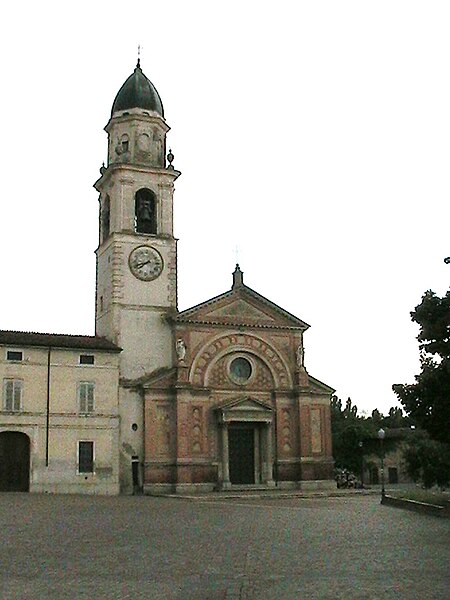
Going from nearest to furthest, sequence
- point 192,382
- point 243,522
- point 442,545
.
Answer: point 442,545 < point 243,522 < point 192,382

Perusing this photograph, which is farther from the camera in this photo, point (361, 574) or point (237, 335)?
point (237, 335)

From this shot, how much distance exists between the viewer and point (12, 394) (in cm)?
4103

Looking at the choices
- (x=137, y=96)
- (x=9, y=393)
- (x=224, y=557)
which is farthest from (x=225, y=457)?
(x=224, y=557)

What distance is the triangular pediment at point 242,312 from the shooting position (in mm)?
46562

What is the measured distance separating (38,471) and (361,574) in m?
31.5

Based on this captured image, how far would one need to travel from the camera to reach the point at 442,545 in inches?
615

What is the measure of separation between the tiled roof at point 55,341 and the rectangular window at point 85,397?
1.92m

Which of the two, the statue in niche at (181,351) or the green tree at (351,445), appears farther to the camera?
the green tree at (351,445)

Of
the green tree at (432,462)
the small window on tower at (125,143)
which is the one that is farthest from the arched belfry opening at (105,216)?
the green tree at (432,462)

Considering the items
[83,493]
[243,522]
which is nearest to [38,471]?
[83,493]

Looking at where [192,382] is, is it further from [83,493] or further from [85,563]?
[85,563]

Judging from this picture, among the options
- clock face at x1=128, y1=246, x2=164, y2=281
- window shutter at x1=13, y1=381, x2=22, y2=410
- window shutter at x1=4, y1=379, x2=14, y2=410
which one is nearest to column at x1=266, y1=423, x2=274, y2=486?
clock face at x1=128, y1=246, x2=164, y2=281

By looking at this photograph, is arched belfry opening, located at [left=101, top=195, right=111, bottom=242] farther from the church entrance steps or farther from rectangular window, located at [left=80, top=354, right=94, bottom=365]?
the church entrance steps

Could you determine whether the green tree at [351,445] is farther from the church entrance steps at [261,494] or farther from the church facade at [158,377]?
the church entrance steps at [261,494]
